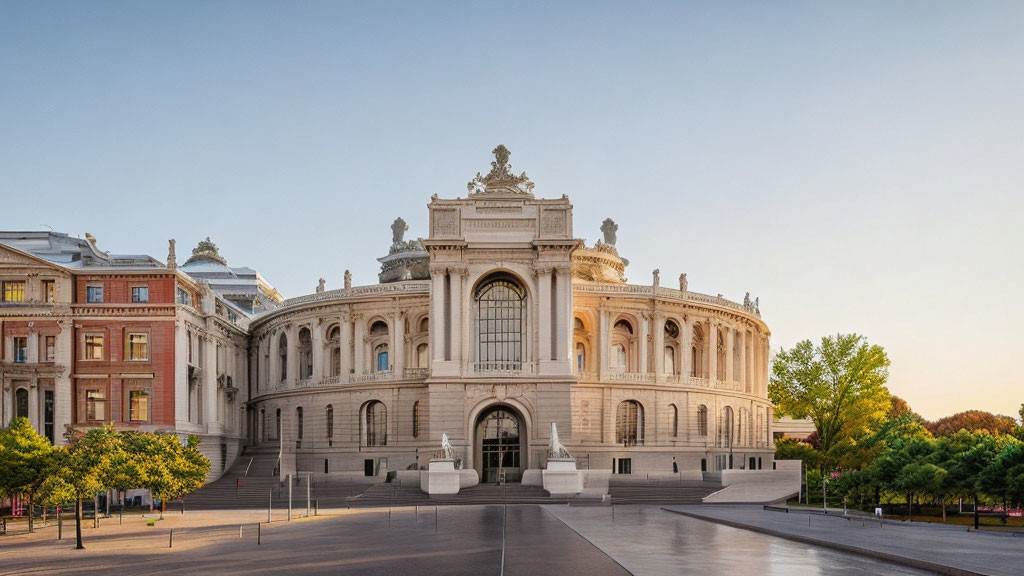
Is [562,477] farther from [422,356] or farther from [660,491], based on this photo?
[422,356]

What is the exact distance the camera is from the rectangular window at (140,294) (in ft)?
247

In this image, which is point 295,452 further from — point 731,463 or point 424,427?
point 731,463

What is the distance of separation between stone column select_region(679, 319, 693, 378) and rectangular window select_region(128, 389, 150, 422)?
44000 millimetres

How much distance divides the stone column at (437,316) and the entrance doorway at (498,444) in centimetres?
594

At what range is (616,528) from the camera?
45.3 meters

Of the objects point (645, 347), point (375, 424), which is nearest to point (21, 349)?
point (375, 424)

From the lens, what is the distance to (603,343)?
85.4m

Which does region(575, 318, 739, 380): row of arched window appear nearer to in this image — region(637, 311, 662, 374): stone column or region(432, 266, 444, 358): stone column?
region(637, 311, 662, 374): stone column

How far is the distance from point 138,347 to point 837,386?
59.8m

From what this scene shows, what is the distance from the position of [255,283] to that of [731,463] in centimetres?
6233

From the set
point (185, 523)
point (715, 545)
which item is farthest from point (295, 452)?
point (715, 545)

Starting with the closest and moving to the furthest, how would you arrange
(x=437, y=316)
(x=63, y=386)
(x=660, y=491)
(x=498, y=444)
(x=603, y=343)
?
1. (x=660, y=491)
2. (x=63, y=386)
3. (x=437, y=316)
4. (x=498, y=444)
5. (x=603, y=343)

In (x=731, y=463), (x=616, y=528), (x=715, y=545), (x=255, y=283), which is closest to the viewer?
(x=715, y=545)

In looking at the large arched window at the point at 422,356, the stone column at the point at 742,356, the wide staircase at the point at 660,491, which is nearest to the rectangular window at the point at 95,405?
the large arched window at the point at 422,356
